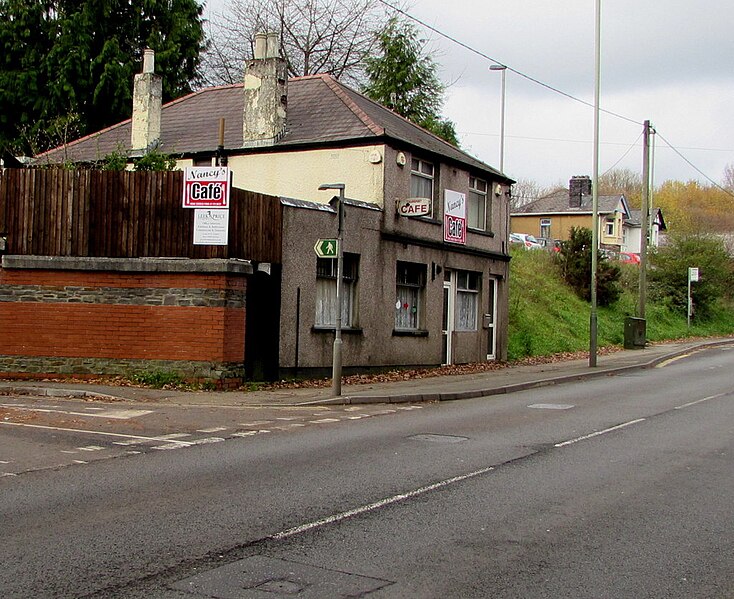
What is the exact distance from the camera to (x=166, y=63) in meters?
40.5

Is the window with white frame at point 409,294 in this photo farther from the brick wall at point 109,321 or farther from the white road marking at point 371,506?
the white road marking at point 371,506

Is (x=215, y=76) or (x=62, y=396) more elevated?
(x=215, y=76)

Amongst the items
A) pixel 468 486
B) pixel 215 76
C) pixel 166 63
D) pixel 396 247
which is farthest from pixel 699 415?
pixel 215 76

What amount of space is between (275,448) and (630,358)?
21.5 m

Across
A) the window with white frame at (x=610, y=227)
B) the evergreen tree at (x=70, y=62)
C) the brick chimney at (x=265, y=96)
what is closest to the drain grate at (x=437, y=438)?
the brick chimney at (x=265, y=96)

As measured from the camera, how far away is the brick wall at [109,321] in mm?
17969

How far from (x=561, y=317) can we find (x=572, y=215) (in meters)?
37.7

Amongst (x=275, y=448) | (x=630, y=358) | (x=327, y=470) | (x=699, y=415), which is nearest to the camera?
(x=327, y=470)

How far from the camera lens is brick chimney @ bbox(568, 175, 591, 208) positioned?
74.5m

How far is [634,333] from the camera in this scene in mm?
34688

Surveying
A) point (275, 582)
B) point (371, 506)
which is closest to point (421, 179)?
point (371, 506)

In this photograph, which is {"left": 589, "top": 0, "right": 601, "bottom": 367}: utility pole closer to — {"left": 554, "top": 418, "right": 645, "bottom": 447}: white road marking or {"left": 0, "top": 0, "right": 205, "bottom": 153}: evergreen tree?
{"left": 554, "top": 418, "right": 645, "bottom": 447}: white road marking

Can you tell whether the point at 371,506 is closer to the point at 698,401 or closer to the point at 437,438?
the point at 437,438

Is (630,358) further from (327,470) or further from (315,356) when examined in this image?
(327,470)
